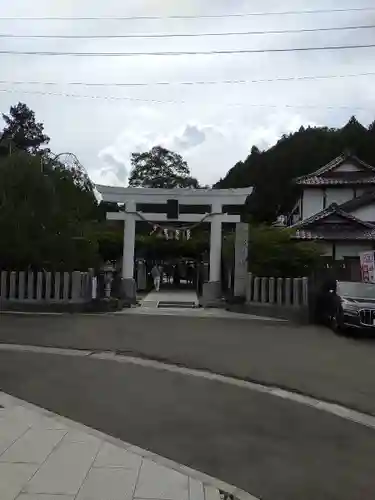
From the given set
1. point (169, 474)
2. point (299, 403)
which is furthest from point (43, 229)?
point (169, 474)

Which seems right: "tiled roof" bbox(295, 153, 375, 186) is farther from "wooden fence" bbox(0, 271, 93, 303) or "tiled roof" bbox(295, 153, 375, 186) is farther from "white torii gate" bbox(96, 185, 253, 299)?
"wooden fence" bbox(0, 271, 93, 303)

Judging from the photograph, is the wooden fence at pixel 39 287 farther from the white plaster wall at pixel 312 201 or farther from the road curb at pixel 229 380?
the white plaster wall at pixel 312 201

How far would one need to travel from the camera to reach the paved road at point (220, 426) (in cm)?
473

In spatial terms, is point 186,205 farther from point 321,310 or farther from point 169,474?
point 169,474

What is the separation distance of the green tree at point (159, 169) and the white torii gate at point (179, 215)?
31.2m

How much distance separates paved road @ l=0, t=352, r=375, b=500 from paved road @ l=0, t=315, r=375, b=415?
1121 mm

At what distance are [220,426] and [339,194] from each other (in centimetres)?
3631

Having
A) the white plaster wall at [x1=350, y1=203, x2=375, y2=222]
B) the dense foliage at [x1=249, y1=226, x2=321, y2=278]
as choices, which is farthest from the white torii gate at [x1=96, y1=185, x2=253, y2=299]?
the white plaster wall at [x1=350, y1=203, x2=375, y2=222]

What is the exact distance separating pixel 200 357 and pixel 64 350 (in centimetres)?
274

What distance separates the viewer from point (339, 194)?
4059 cm

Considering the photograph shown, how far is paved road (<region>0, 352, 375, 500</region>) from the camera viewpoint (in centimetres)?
473

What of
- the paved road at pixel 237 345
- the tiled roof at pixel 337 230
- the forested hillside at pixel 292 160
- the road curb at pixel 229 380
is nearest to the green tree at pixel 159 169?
the forested hillside at pixel 292 160

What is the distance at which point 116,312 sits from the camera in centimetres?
1827

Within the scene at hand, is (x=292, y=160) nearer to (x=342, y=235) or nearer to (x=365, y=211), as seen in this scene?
(x=365, y=211)
